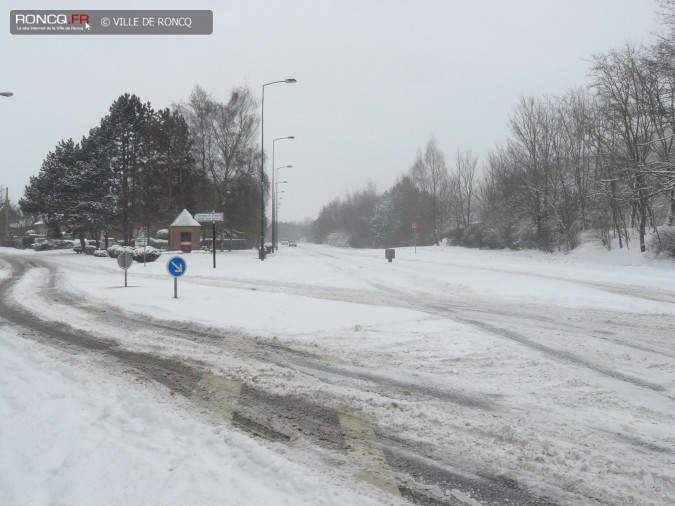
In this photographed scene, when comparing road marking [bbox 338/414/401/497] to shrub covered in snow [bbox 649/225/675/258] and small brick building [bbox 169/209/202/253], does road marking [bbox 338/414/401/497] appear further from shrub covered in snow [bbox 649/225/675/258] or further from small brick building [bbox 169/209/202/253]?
small brick building [bbox 169/209/202/253]

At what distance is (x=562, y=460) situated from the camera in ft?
10.6

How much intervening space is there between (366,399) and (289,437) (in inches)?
44.1

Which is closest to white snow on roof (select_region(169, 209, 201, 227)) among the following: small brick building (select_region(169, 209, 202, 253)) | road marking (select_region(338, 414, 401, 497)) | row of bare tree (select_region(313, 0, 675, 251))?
small brick building (select_region(169, 209, 202, 253))

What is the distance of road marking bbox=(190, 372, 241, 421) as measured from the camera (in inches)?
164

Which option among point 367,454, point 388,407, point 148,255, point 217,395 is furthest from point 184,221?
point 367,454

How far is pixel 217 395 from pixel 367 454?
198 centimetres

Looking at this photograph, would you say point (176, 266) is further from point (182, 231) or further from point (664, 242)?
point (182, 231)

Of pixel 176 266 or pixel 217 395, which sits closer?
pixel 217 395

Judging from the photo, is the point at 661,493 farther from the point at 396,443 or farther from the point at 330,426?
the point at 330,426

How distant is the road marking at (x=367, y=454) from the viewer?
117 inches

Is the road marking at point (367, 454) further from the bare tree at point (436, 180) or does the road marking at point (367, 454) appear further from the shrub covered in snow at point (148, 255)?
the bare tree at point (436, 180)

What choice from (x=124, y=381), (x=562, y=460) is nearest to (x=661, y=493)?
(x=562, y=460)

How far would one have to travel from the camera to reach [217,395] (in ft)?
15.1

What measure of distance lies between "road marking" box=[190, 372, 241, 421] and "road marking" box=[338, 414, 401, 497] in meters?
1.13
